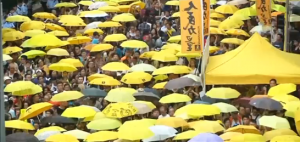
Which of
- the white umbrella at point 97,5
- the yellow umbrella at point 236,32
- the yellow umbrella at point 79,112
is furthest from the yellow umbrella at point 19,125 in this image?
the white umbrella at point 97,5

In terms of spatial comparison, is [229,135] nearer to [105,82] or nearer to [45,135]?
[45,135]

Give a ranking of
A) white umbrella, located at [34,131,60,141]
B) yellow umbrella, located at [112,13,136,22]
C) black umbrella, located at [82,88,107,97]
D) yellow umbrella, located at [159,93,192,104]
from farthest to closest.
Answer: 1. yellow umbrella, located at [112,13,136,22]
2. black umbrella, located at [82,88,107,97]
3. yellow umbrella, located at [159,93,192,104]
4. white umbrella, located at [34,131,60,141]

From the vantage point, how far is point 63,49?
791 inches

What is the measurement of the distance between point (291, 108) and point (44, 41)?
28.6 feet

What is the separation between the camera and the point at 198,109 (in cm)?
1361

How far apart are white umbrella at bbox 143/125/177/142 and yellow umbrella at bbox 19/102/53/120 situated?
9.84 feet

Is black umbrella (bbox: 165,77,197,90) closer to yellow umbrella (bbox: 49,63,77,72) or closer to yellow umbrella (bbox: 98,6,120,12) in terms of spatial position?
yellow umbrella (bbox: 49,63,77,72)

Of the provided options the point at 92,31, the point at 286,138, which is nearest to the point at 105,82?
the point at 92,31

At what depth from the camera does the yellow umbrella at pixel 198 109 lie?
44.3 ft

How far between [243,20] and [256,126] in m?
9.36

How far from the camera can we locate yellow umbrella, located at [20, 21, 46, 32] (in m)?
22.4

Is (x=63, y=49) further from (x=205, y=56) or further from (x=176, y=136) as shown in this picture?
(x=176, y=136)

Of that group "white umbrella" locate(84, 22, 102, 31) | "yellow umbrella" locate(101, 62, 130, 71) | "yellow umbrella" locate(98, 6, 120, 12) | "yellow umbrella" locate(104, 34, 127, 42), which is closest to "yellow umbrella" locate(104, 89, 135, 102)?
"yellow umbrella" locate(101, 62, 130, 71)

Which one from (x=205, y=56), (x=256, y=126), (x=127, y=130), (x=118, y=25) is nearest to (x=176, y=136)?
(x=127, y=130)
